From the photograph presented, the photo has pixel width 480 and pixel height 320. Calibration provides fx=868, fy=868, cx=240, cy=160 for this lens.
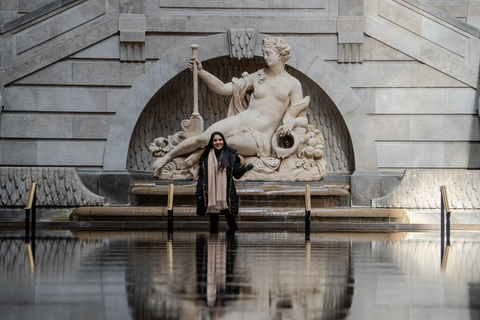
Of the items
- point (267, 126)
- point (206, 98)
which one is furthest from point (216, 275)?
point (206, 98)

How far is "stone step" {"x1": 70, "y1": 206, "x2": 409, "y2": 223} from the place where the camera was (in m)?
16.0

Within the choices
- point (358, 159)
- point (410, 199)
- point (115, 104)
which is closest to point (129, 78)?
point (115, 104)

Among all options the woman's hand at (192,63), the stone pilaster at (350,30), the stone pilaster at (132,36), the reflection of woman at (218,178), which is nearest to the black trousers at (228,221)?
the reflection of woman at (218,178)

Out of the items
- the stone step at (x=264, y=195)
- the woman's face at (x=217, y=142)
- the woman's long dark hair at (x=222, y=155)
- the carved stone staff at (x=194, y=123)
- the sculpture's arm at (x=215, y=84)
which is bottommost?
the stone step at (x=264, y=195)

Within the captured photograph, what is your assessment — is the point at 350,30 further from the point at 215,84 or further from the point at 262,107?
the point at 215,84

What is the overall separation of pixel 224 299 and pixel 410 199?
12.3 m

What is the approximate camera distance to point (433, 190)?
1775 centimetres

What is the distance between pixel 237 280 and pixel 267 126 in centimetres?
1125

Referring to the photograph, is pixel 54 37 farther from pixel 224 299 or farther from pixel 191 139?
pixel 224 299

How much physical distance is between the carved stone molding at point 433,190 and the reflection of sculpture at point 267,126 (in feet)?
5.48

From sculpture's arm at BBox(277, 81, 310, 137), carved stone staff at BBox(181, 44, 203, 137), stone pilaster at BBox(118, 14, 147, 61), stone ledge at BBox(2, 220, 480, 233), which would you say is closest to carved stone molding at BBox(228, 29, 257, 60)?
carved stone staff at BBox(181, 44, 203, 137)

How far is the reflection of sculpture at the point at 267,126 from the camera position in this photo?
18.0 metres

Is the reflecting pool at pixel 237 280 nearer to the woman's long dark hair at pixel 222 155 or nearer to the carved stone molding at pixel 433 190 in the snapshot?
the woman's long dark hair at pixel 222 155

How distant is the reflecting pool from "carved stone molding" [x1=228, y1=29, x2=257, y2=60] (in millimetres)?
7921
